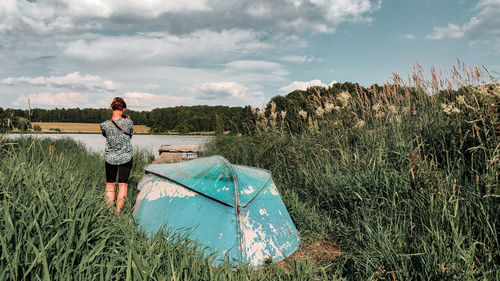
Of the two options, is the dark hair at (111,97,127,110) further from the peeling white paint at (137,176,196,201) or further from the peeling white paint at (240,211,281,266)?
the peeling white paint at (240,211,281,266)

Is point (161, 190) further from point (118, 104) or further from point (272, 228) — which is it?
point (118, 104)

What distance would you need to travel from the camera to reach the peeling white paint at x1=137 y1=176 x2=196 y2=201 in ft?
11.0

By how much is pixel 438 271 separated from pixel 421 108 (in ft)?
14.5

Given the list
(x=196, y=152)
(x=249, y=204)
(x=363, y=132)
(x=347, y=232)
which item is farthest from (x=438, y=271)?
(x=196, y=152)

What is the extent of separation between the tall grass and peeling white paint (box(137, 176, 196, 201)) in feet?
5.43

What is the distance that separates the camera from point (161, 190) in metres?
3.52

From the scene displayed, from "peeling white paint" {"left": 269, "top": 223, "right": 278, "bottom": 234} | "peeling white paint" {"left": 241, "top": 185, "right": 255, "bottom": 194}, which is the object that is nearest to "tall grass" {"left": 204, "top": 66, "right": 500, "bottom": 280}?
"peeling white paint" {"left": 269, "top": 223, "right": 278, "bottom": 234}

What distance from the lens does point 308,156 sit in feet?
19.5

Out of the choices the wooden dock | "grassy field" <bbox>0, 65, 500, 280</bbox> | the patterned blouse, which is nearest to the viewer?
"grassy field" <bbox>0, 65, 500, 280</bbox>

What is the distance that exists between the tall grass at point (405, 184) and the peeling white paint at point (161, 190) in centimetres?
166

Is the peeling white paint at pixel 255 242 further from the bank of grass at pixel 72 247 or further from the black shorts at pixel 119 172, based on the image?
the black shorts at pixel 119 172

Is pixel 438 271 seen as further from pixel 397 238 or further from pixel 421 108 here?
pixel 421 108

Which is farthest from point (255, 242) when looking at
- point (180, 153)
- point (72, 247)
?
point (180, 153)

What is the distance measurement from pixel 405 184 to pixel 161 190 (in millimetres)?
2884
